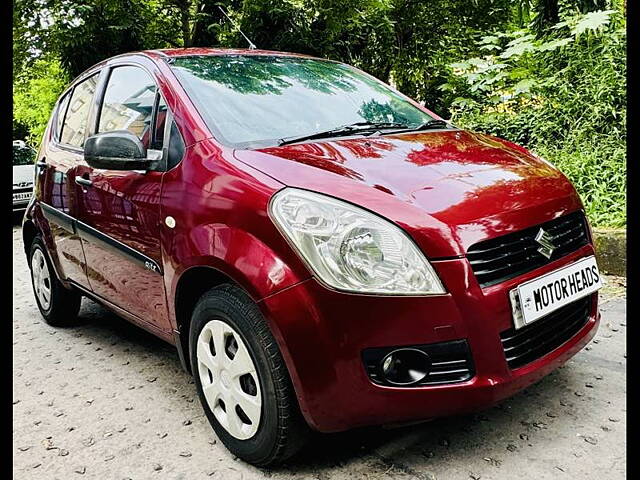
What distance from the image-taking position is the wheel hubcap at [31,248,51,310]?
4.38 metres

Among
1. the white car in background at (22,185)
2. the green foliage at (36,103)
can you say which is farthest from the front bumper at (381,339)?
the green foliage at (36,103)

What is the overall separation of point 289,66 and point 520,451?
2.21 metres

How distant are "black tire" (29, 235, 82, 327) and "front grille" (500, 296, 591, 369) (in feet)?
10.1

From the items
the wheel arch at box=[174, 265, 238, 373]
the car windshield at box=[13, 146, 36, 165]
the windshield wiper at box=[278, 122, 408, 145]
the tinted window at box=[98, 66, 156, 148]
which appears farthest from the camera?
the car windshield at box=[13, 146, 36, 165]

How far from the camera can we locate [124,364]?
365cm

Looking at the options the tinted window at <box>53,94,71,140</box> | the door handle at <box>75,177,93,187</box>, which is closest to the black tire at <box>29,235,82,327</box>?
the tinted window at <box>53,94,71,140</box>

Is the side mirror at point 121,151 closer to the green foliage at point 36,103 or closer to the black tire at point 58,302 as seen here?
the black tire at point 58,302

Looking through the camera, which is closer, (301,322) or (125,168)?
(301,322)

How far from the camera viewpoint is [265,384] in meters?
2.19

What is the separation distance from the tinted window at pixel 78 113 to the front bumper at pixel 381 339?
2.24 metres

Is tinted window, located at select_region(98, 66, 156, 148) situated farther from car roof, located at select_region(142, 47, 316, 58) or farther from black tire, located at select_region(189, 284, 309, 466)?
black tire, located at select_region(189, 284, 309, 466)

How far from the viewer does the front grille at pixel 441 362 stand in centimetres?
202
